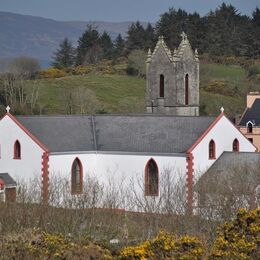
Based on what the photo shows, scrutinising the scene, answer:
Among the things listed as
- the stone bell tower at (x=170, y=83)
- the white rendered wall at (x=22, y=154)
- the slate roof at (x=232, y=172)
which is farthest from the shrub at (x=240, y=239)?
the stone bell tower at (x=170, y=83)

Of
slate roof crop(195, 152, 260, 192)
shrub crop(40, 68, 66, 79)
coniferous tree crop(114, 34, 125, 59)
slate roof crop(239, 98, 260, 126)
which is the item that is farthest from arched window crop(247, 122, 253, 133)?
coniferous tree crop(114, 34, 125, 59)

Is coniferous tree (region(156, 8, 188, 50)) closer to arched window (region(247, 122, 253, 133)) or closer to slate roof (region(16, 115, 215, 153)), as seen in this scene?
arched window (region(247, 122, 253, 133))

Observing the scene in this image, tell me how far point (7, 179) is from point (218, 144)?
13101mm

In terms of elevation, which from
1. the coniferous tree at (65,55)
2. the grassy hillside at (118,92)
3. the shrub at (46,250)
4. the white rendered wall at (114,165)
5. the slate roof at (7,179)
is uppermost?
the coniferous tree at (65,55)

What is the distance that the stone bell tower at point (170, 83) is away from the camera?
2530 inches

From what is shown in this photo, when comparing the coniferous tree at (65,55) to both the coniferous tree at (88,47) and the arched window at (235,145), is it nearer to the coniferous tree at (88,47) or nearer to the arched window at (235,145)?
the coniferous tree at (88,47)

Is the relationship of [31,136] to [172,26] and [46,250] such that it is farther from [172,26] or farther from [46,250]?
[172,26]

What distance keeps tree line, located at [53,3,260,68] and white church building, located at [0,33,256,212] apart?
2939 inches

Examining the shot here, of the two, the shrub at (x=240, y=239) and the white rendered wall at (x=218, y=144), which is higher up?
the white rendered wall at (x=218, y=144)

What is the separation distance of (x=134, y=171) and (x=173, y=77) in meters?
14.7

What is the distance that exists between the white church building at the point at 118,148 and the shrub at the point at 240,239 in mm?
23189

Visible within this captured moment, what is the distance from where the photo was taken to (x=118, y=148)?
52469 millimetres

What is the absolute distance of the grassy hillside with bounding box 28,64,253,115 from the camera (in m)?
93.1

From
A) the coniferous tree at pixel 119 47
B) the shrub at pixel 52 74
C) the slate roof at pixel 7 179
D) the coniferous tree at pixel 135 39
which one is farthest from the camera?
the coniferous tree at pixel 119 47
